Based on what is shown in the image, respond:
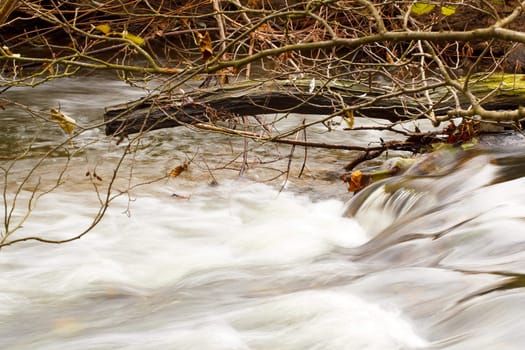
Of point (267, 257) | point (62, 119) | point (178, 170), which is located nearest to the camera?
point (62, 119)

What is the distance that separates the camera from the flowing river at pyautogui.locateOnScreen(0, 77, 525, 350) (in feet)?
10.1

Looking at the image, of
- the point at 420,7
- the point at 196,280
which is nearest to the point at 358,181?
the point at 196,280

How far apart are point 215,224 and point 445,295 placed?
2257mm

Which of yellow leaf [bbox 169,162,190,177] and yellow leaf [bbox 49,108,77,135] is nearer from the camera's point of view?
yellow leaf [bbox 49,108,77,135]

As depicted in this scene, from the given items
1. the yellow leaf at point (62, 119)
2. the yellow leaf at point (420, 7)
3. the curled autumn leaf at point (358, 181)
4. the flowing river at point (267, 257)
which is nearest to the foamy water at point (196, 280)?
the flowing river at point (267, 257)

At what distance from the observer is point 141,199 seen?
219 inches

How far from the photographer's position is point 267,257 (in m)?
4.42

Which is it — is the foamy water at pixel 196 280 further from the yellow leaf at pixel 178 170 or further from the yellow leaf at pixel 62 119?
the yellow leaf at pixel 62 119

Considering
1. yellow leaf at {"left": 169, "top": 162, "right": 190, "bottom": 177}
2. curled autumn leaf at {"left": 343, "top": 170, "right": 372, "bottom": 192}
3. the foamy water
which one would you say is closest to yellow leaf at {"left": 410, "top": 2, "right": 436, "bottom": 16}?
the foamy water

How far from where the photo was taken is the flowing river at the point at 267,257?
308 centimetres

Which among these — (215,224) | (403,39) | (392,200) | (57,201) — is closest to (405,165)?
(392,200)

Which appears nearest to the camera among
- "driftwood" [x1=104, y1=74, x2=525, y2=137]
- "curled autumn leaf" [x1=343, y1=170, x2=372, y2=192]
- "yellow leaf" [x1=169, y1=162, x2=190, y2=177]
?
"driftwood" [x1=104, y1=74, x2=525, y2=137]

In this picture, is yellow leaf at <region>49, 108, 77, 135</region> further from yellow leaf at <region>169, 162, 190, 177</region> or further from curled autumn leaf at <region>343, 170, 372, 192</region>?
curled autumn leaf at <region>343, 170, 372, 192</region>

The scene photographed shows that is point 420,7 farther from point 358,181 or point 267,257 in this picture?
point 358,181
